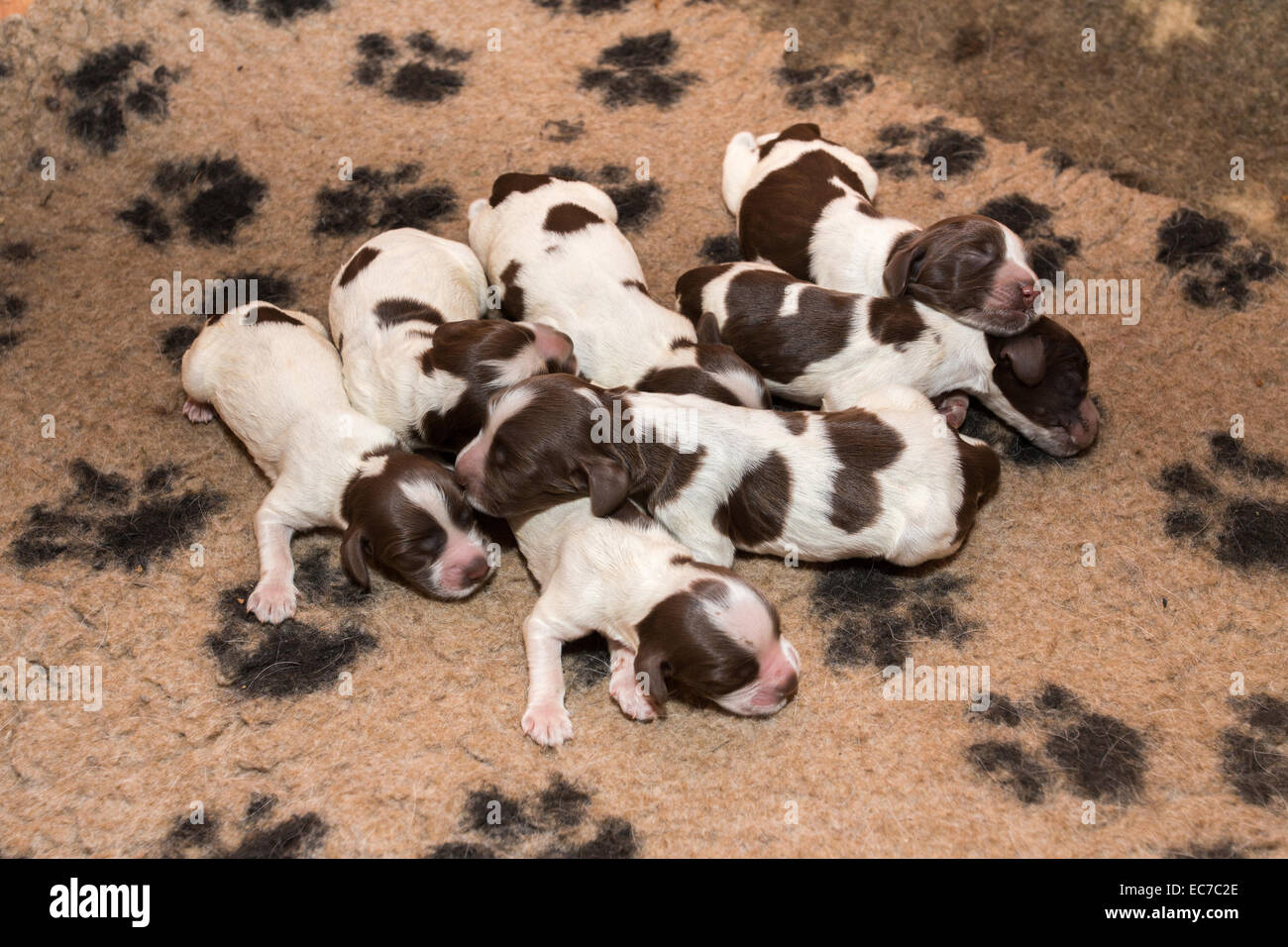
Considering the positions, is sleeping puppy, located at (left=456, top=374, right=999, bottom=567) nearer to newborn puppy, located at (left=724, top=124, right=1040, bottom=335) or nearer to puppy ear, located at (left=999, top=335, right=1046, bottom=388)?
puppy ear, located at (left=999, top=335, right=1046, bottom=388)

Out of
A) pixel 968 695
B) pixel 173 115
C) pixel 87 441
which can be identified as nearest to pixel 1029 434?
pixel 968 695

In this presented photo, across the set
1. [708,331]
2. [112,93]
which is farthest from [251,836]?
[112,93]

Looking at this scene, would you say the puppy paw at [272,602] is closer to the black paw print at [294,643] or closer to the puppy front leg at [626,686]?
the black paw print at [294,643]

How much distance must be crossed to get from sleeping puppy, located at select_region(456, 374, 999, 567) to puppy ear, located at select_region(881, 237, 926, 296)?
61cm

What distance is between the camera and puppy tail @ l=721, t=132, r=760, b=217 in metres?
4.82

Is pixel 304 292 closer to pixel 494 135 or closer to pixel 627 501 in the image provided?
pixel 494 135

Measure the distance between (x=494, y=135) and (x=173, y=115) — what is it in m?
1.50

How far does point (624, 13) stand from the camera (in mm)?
5723

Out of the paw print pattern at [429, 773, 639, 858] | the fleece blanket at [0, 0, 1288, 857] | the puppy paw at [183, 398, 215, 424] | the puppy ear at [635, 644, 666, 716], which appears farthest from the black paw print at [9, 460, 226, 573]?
the puppy ear at [635, 644, 666, 716]

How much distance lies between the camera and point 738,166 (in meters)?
4.86

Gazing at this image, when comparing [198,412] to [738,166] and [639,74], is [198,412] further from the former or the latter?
[639,74]

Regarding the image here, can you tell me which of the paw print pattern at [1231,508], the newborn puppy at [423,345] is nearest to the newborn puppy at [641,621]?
the newborn puppy at [423,345]

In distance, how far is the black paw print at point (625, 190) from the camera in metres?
4.93

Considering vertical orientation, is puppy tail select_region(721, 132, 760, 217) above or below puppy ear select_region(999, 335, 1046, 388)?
above
